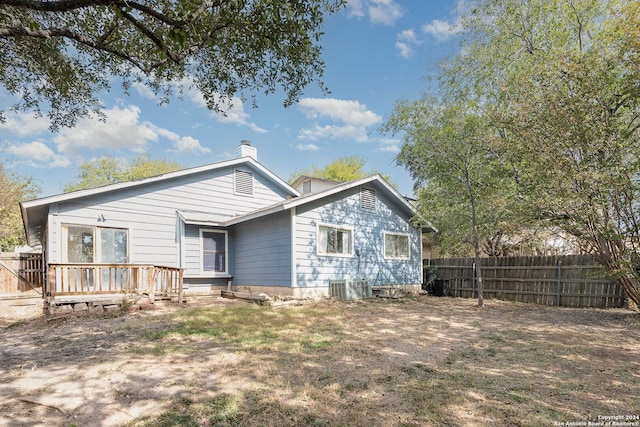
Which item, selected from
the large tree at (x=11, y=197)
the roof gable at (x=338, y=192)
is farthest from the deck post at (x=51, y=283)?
the large tree at (x=11, y=197)

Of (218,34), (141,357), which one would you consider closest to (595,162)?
(218,34)

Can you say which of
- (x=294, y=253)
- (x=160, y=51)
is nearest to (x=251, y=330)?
(x=294, y=253)

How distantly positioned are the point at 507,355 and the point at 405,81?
10839mm

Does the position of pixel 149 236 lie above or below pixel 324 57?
below

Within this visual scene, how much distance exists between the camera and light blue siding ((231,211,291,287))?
435 inches

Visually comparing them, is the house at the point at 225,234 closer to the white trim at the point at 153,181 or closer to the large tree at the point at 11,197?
the white trim at the point at 153,181

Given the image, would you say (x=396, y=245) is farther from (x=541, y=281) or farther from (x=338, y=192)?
(x=541, y=281)

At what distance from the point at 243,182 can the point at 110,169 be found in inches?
1202

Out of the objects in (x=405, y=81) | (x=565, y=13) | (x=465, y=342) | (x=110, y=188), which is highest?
(x=565, y=13)

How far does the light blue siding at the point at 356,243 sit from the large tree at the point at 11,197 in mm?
20182

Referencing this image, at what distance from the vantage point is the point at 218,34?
19.1 feet

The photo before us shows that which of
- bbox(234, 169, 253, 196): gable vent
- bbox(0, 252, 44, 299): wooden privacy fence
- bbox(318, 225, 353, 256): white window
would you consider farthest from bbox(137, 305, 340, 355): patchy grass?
bbox(0, 252, 44, 299): wooden privacy fence

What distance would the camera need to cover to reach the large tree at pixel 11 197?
21.4m

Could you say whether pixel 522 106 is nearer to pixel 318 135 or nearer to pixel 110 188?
pixel 110 188
